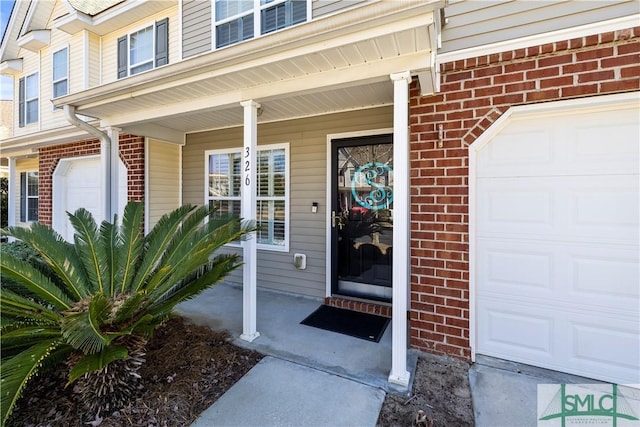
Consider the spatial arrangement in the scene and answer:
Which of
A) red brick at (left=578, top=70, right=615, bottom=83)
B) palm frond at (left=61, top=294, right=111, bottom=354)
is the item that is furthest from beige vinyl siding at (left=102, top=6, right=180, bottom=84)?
red brick at (left=578, top=70, right=615, bottom=83)

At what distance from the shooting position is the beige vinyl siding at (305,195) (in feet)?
13.3

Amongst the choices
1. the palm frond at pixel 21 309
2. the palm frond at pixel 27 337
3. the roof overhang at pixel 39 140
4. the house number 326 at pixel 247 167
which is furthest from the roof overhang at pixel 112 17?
the palm frond at pixel 27 337

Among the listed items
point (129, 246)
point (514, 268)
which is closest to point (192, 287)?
point (129, 246)

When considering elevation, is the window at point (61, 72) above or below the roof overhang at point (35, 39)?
below

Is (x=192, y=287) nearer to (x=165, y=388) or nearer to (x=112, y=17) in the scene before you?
(x=165, y=388)

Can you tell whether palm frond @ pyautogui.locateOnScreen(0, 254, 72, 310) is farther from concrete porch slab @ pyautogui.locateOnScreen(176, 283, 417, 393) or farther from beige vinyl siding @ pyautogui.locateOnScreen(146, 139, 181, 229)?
beige vinyl siding @ pyautogui.locateOnScreen(146, 139, 181, 229)

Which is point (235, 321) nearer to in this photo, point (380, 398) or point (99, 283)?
point (99, 283)

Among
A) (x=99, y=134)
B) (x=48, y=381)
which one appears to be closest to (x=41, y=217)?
(x=99, y=134)

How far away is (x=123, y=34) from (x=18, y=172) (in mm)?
5731

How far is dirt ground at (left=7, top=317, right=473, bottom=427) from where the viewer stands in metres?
2.00

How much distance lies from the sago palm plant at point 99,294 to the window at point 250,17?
9.90 ft

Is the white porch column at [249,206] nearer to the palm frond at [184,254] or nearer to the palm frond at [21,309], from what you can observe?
the palm frond at [184,254]

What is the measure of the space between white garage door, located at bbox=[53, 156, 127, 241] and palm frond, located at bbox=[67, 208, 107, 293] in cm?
386

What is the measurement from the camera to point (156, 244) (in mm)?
2609
